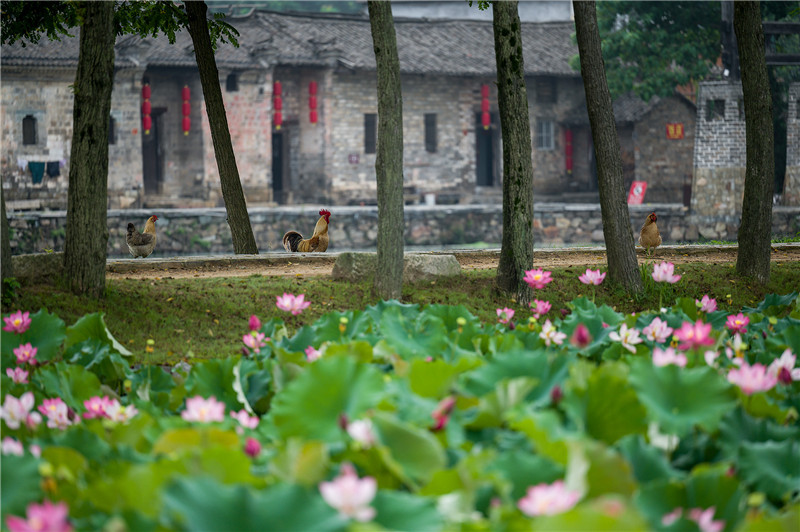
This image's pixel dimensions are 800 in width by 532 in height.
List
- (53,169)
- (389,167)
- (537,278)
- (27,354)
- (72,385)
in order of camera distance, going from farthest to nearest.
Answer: (53,169) < (389,167) < (537,278) < (27,354) < (72,385)

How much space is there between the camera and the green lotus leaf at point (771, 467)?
2508mm

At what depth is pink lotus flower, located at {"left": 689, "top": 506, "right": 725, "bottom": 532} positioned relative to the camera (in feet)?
6.70

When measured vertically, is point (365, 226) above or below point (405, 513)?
below

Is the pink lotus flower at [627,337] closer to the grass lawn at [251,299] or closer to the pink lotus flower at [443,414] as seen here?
the pink lotus flower at [443,414]

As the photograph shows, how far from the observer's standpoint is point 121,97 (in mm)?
29016

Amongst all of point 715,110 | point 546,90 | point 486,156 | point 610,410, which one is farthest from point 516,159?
point 486,156

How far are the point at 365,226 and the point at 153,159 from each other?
874 cm

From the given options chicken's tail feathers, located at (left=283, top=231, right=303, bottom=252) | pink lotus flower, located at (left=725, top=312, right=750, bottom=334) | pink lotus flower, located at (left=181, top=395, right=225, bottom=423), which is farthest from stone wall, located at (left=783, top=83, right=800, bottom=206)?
pink lotus flower, located at (left=181, top=395, right=225, bottom=423)

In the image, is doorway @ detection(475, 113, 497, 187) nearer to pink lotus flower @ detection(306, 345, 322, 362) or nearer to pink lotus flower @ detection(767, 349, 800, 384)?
pink lotus flower @ detection(306, 345, 322, 362)

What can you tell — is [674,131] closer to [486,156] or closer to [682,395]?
[486,156]

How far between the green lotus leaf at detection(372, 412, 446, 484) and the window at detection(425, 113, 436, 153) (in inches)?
1230

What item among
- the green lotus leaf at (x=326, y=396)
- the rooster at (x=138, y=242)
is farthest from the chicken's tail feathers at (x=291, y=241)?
the green lotus leaf at (x=326, y=396)

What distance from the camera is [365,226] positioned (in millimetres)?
27203

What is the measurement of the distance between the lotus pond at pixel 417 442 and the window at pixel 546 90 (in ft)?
102
